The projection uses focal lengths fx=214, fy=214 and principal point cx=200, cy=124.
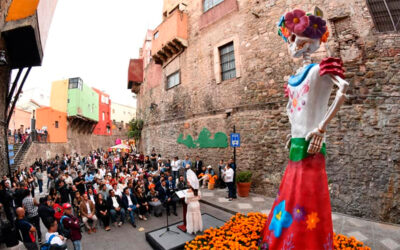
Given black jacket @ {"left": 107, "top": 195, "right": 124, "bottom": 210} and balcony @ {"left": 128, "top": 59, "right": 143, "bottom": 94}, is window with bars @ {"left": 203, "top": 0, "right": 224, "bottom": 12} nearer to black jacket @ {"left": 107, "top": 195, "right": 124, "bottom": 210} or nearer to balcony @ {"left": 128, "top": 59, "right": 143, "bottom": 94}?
black jacket @ {"left": 107, "top": 195, "right": 124, "bottom": 210}

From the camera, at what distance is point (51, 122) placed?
26.6 metres

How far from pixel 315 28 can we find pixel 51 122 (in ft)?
102

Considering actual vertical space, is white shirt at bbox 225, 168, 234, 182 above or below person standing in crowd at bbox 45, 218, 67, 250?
above

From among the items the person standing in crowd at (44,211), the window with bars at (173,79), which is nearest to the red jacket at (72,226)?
the person standing in crowd at (44,211)

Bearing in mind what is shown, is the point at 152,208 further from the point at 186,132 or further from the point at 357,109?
the point at 357,109

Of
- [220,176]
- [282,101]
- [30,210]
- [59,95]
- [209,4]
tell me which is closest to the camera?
[30,210]

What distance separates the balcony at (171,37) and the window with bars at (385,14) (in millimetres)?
9555

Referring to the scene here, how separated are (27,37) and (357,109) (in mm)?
13261

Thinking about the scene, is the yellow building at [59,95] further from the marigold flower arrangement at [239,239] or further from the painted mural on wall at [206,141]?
the marigold flower arrangement at [239,239]

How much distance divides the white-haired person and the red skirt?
320 cm

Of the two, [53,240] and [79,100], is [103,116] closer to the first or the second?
→ [79,100]

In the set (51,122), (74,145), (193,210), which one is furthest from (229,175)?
(74,145)

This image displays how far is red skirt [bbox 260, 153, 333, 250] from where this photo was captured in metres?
2.79

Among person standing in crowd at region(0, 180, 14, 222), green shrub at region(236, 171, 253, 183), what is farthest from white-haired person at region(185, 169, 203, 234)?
person standing in crowd at region(0, 180, 14, 222)
